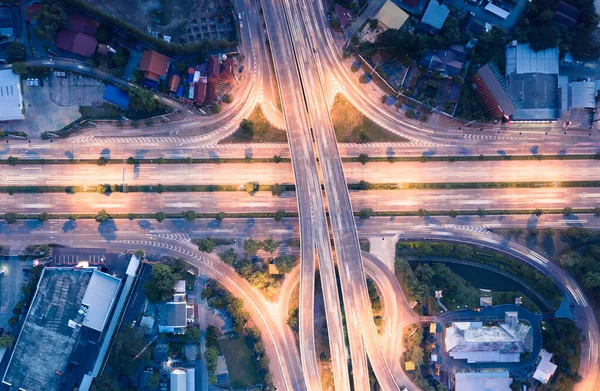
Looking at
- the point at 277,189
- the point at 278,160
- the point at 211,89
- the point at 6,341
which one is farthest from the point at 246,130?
the point at 6,341

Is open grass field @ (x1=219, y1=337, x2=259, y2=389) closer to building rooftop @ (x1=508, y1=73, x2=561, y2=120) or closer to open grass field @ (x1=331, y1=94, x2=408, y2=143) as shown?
open grass field @ (x1=331, y1=94, x2=408, y2=143)

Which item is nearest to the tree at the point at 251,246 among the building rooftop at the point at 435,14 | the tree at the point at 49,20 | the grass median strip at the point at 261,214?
the grass median strip at the point at 261,214

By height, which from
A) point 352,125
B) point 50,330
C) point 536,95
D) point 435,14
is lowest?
point 50,330

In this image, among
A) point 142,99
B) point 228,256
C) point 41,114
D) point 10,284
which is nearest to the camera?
point 142,99

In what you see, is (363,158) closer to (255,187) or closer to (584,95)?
(255,187)

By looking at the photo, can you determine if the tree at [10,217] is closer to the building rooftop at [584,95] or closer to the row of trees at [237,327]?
the row of trees at [237,327]

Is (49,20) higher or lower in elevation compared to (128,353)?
higher

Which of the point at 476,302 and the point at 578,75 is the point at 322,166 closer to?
the point at 476,302
